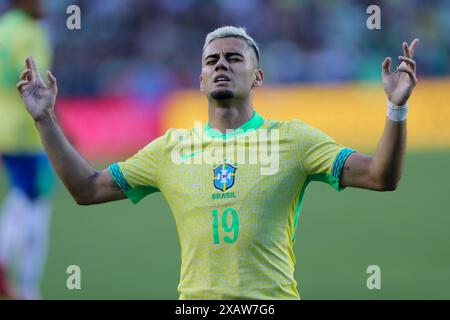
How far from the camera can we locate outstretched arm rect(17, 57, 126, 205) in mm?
4652

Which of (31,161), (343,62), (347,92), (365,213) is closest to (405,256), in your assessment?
(365,213)

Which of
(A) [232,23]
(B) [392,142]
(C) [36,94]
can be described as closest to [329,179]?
(B) [392,142]

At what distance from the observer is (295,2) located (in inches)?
836

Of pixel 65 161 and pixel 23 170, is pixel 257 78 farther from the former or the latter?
pixel 23 170

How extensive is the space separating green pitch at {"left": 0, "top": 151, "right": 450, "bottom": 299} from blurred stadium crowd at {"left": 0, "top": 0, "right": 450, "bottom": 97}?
4.34 metres

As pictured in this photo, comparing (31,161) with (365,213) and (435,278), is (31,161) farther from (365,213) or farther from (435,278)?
(365,213)

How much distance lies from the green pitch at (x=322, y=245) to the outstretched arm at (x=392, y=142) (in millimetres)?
4071

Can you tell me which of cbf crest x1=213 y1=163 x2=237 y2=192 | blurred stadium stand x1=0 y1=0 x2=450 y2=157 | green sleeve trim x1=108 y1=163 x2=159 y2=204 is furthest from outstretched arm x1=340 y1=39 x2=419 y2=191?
blurred stadium stand x1=0 y1=0 x2=450 y2=157

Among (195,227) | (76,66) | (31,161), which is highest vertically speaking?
(76,66)

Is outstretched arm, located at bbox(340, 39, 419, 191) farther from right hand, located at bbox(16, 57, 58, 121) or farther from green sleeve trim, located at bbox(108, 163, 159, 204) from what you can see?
right hand, located at bbox(16, 57, 58, 121)

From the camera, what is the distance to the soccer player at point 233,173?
4.30 metres

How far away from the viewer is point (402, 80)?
4.19m
